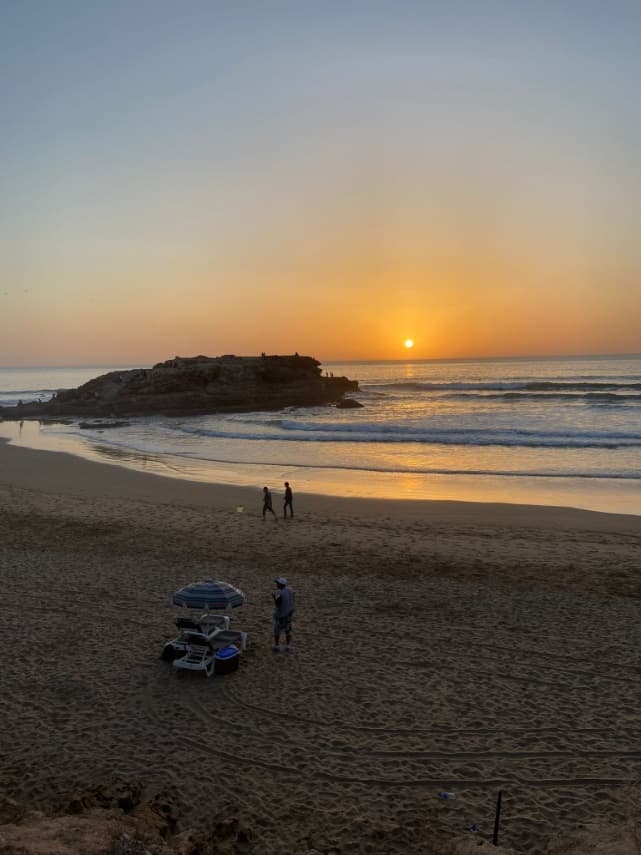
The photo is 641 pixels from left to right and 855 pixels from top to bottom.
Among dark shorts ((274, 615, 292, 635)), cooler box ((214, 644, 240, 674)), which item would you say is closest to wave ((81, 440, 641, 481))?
dark shorts ((274, 615, 292, 635))

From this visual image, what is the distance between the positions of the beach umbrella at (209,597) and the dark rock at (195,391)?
4075cm

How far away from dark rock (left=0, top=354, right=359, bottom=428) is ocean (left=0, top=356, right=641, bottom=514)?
5361mm

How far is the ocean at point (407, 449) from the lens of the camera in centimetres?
2248

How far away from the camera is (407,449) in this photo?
32.0m

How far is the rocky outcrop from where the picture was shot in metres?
54.7

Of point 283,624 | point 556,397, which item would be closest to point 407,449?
point 283,624

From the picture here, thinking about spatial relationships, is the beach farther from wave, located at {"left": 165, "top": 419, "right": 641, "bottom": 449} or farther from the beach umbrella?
wave, located at {"left": 165, "top": 419, "right": 641, "bottom": 449}

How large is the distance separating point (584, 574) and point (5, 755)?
10647 millimetres

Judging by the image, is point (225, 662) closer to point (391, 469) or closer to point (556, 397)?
point (391, 469)

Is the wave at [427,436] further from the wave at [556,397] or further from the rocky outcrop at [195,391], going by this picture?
the wave at [556,397]

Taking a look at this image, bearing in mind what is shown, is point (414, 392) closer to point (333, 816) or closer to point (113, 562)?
point (113, 562)

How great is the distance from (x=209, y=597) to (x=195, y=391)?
51.3 meters

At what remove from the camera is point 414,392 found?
79.2m

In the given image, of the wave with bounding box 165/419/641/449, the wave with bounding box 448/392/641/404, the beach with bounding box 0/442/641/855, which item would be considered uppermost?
the wave with bounding box 448/392/641/404
